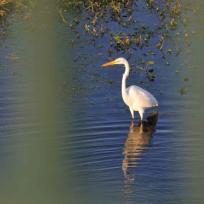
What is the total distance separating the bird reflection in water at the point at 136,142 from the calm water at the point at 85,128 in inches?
0.5

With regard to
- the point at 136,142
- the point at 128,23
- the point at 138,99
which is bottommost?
the point at 136,142

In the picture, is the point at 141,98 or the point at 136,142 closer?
the point at 136,142

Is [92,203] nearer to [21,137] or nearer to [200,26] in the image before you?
[21,137]

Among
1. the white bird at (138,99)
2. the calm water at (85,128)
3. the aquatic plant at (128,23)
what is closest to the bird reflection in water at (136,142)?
the calm water at (85,128)

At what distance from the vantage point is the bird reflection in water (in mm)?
7062

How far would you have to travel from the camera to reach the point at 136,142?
7.86 metres

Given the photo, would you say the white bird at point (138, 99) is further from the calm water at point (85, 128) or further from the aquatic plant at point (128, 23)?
the aquatic plant at point (128, 23)

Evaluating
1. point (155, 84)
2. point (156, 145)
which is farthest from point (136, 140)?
point (155, 84)

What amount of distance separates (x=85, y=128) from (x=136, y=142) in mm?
690

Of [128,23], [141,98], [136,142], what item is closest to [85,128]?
[136,142]

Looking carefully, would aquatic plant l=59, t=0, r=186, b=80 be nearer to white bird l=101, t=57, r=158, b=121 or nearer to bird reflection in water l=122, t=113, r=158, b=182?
white bird l=101, t=57, r=158, b=121

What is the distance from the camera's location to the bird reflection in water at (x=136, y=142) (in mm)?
7062

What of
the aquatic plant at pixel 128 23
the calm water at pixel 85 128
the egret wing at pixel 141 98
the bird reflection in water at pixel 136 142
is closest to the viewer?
the calm water at pixel 85 128

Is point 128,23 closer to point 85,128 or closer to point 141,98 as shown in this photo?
Result: point 141,98
